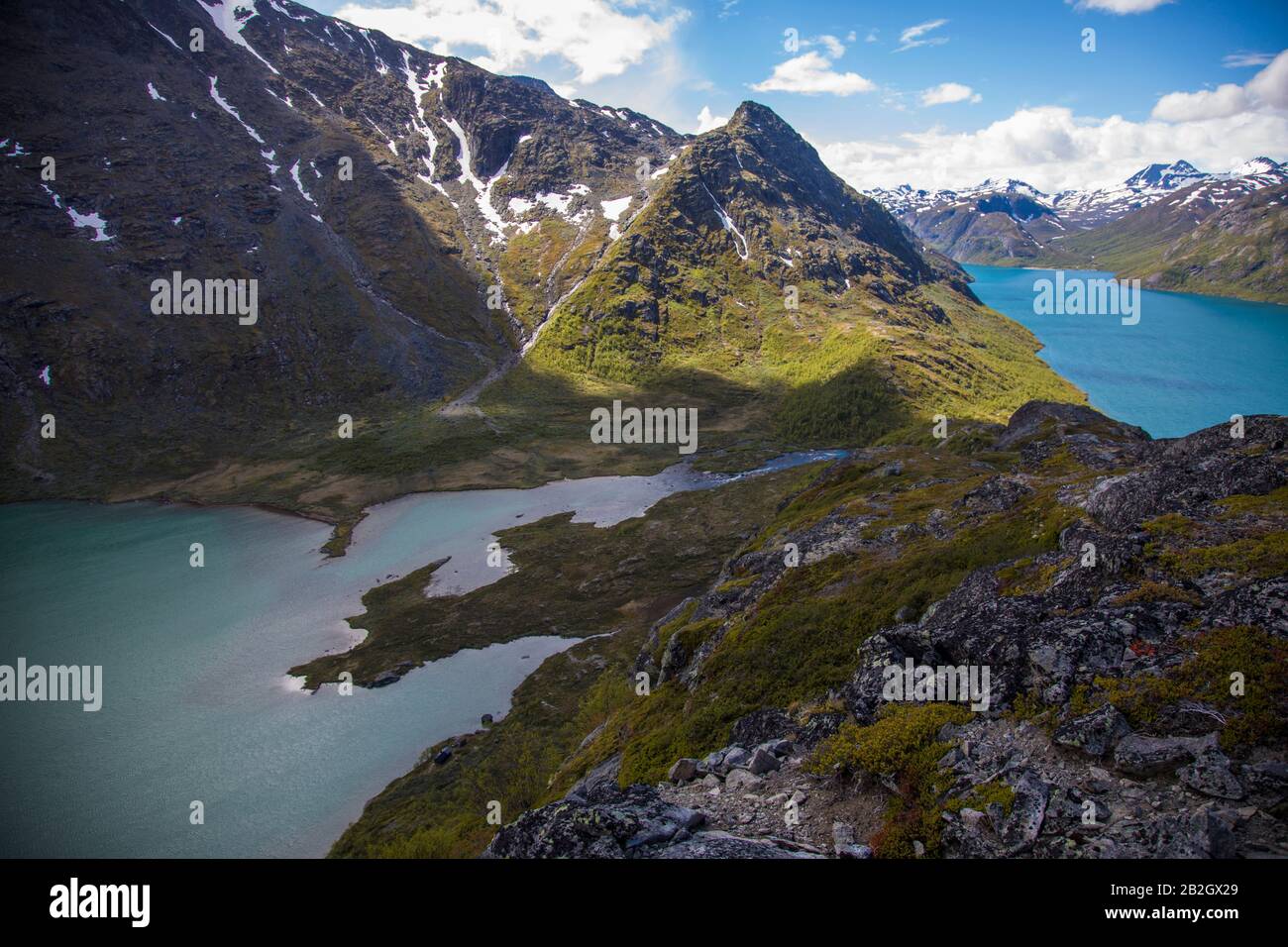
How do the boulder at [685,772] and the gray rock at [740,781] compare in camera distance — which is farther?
the boulder at [685,772]

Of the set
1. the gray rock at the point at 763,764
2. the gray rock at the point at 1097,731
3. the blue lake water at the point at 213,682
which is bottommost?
the blue lake water at the point at 213,682

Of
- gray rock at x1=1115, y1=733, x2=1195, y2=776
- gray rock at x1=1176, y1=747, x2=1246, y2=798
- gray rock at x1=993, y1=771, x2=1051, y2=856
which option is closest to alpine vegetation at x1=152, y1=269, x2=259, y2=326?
gray rock at x1=993, y1=771, x2=1051, y2=856

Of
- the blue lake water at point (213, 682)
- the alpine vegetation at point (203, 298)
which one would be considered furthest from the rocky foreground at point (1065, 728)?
the alpine vegetation at point (203, 298)

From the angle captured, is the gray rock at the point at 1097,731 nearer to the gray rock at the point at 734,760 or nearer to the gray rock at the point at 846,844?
the gray rock at the point at 846,844

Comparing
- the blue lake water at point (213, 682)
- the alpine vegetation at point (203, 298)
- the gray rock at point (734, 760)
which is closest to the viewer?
the gray rock at point (734, 760)
